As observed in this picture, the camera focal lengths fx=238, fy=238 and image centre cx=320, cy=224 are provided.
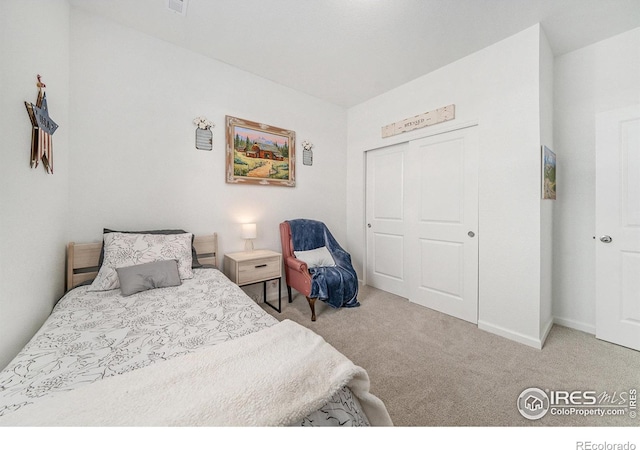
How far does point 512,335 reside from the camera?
216 centimetres

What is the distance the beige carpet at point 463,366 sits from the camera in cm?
137

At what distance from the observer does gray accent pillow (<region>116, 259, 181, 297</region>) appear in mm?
1646

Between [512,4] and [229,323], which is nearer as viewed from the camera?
[229,323]

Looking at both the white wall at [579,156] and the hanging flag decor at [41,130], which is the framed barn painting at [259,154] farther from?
the white wall at [579,156]

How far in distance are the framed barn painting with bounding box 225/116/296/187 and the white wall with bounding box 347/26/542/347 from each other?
1.86m

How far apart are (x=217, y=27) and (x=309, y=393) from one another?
111 inches

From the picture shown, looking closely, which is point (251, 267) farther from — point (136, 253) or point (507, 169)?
point (507, 169)

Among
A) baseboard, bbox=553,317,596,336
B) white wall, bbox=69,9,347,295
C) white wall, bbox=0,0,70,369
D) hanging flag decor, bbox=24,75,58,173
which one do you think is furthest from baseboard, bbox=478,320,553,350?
hanging flag decor, bbox=24,75,58,173

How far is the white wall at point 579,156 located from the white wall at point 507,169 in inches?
27.1

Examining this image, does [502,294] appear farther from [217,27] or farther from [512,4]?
[217,27]

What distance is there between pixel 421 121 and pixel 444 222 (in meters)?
1.23
